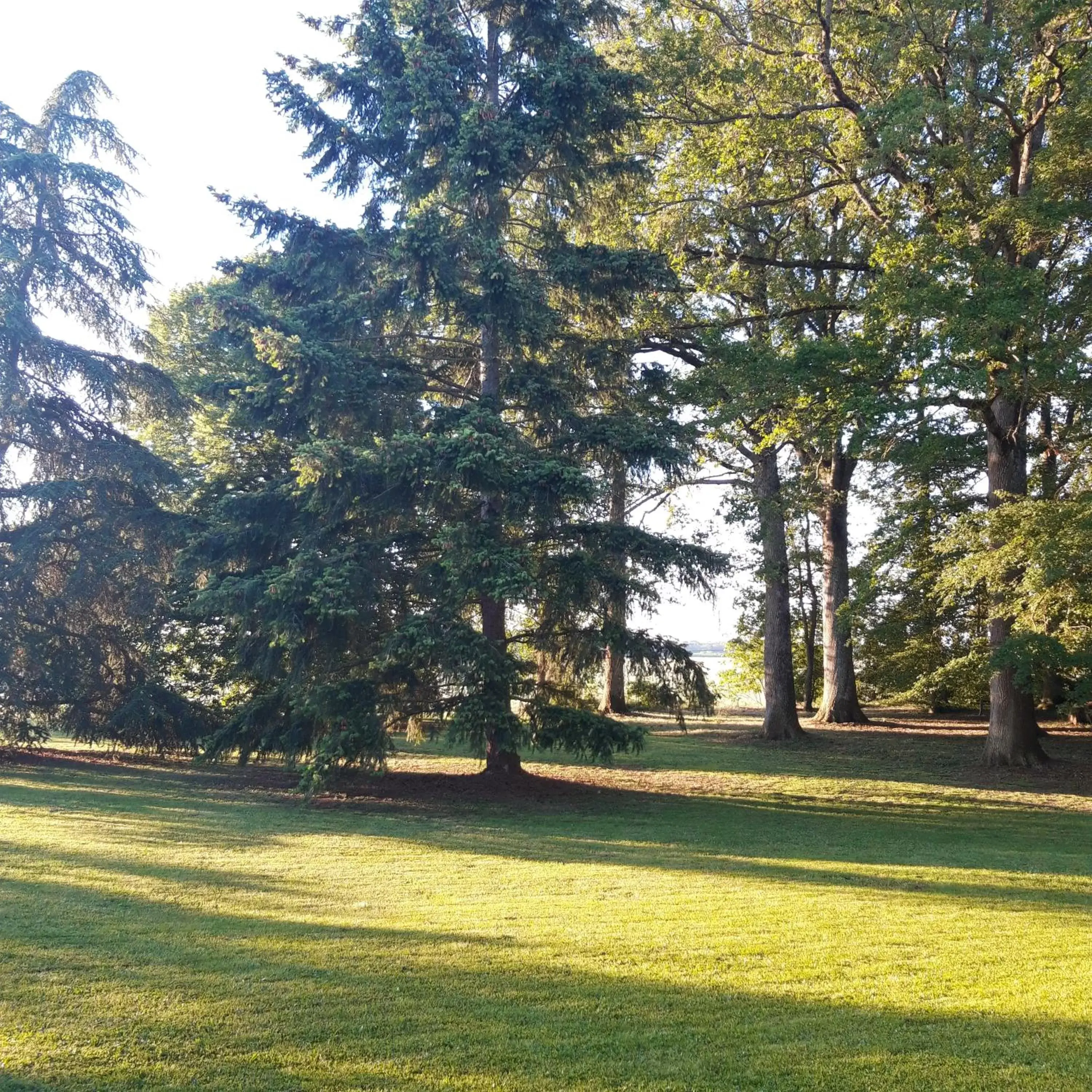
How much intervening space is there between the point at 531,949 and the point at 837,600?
19768 mm

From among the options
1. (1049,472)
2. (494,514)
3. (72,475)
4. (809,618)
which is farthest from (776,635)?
(72,475)

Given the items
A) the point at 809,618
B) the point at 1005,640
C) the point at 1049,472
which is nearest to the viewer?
the point at 1005,640

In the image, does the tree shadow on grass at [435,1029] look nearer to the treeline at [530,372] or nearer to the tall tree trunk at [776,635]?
the treeline at [530,372]


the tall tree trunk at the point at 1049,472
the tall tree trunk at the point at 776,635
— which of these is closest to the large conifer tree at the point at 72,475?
the tall tree trunk at the point at 776,635

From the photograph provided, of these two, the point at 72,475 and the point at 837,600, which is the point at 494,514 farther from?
the point at 837,600

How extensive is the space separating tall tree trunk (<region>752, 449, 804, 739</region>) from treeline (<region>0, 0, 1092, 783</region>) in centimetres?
250

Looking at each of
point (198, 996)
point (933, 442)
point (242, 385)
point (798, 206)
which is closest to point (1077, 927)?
point (198, 996)

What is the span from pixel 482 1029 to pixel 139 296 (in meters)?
17.5

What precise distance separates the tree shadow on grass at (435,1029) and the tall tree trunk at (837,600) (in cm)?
1852

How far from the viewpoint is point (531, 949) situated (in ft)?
20.0

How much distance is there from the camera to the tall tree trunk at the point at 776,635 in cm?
2230

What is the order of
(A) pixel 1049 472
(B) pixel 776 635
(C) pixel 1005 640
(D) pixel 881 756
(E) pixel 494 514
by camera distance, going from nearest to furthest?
(E) pixel 494 514 < (C) pixel 1005 640 < (A) pixel 1049 472 < (D) pixel 881 756 < (B) pixel 776 635

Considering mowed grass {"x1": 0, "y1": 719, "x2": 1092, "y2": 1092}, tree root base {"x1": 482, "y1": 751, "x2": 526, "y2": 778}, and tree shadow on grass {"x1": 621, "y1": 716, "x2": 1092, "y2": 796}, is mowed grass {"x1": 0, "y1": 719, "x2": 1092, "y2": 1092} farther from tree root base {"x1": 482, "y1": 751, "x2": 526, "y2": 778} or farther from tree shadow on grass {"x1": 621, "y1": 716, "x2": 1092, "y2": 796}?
tree shadow on grass {"x1": 621, "y1": 716, "x2": 1092, "y2": 796}

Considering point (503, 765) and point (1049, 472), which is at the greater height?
point (1049, 472)
